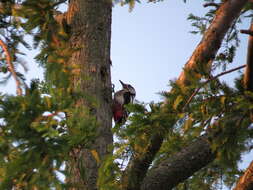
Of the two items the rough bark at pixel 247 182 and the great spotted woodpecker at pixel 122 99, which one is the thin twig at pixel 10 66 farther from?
the great spotted woodpecker at pixel 122 99

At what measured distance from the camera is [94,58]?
14.3 feet

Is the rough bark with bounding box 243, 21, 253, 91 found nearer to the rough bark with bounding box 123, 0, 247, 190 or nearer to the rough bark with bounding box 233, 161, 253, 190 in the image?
the rough bark with bounding box 123, 0, 247, 190

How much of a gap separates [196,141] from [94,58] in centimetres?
131

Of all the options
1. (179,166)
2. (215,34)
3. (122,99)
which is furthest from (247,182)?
(122,99)

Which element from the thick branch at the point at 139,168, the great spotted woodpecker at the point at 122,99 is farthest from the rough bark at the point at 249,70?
the great spotted woodpecker at the point at 122,99

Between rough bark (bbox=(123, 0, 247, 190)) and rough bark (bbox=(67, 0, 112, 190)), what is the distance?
0.50 meters

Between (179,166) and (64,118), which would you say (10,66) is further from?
(179,166)

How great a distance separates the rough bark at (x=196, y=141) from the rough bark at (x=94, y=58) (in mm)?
500

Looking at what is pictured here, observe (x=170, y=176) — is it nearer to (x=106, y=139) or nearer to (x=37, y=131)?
(x=106, y=139)

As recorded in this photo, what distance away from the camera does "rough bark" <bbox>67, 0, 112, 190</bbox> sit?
4.01 meters

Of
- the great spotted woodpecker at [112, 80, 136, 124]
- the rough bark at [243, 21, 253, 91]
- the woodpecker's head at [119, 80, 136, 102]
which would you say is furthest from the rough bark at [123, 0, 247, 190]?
the woodpecker's head at [119, 80, 136, 102]

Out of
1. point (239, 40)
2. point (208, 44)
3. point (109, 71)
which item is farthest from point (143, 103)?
point (239, 40)

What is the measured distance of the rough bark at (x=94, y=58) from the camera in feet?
13.1

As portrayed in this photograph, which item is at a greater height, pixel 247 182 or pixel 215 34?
pixel 215 34
